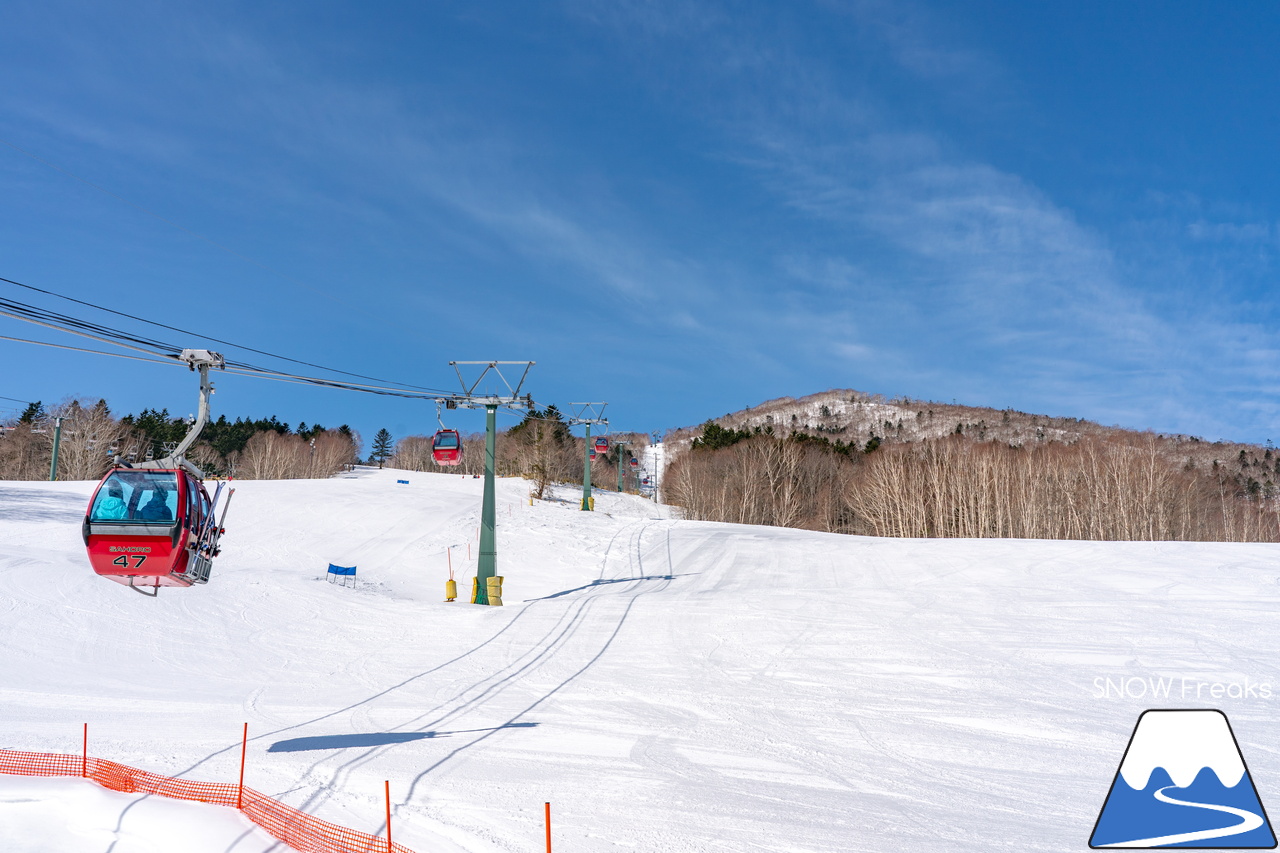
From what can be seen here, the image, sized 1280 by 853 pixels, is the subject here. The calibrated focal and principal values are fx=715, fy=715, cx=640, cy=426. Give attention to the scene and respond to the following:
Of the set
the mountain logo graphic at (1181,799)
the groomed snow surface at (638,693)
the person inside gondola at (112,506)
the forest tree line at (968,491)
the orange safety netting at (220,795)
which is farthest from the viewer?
the forest tree line at (968,491)

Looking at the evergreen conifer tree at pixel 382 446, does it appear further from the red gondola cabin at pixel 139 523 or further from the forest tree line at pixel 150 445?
the red gondola cabin at pixel 139 523

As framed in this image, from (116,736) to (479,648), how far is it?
837cm

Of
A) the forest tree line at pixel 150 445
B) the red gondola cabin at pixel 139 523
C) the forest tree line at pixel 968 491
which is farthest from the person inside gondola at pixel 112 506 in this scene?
the forest tree line at pixel 968 491

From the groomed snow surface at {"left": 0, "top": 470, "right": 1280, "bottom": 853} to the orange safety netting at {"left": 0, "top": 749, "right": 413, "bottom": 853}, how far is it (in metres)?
0.23

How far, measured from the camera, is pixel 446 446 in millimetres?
23578

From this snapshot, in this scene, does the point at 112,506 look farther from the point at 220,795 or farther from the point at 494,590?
the point at 494,590

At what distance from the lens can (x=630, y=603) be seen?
76.9 ft

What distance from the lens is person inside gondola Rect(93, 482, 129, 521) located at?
10.7 metres

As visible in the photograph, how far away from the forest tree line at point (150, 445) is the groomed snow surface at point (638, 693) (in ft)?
146

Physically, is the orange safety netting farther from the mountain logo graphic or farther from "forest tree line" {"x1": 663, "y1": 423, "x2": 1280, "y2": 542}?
"forest tree line" {"x1": 663, "y1": 423, "x2": 1280, "y2": 542}

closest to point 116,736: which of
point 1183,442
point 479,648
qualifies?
point 479,648

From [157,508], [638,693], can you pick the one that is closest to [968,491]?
[638,693]

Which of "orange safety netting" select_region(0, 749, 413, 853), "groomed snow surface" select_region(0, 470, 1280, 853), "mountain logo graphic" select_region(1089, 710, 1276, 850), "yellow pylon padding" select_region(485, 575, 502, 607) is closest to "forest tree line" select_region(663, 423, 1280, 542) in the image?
"groomed snow surface" select_region(0, 470, 1280, 853)

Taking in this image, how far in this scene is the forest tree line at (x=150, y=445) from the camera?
231 ft
